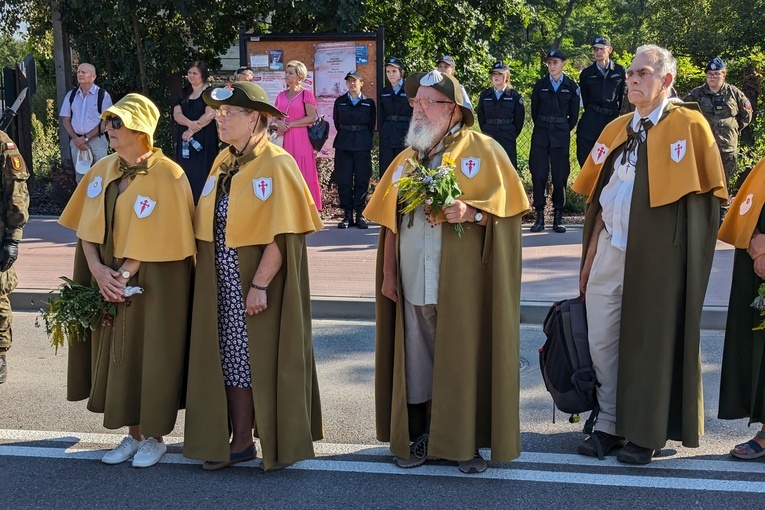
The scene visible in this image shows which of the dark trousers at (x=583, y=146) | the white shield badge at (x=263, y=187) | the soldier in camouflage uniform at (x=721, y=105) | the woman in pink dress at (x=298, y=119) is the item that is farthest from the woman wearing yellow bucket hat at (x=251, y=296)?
the soldier in camouflage uniform at (x=721, y=105)

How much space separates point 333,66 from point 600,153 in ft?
26.2

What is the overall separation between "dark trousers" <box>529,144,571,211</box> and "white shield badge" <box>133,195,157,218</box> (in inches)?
288

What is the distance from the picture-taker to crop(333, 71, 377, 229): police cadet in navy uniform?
1180cm

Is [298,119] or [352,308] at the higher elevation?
[298,119]

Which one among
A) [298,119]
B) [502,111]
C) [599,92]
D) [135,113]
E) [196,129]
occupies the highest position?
[599,92]

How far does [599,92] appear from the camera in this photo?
11.3 m

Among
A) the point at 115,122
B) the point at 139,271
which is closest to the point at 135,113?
the point at 115,122

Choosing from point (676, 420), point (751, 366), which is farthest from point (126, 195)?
point (751, 366)

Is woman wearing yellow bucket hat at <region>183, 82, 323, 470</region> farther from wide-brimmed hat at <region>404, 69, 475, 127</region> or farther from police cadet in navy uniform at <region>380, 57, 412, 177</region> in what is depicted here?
police cadet in navy uniform at <region>380, 57, 412, 177</region>

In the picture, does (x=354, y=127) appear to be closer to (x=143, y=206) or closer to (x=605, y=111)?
(x=605, y=111)

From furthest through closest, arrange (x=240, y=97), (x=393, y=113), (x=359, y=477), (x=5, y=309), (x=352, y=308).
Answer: (x=393, y=113)
(x=352, y=308)
(x=5, y=309)
(x=359, y=477)
(x=240, y=97)

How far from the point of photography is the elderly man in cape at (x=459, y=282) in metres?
4.66

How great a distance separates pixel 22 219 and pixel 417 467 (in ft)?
10.4

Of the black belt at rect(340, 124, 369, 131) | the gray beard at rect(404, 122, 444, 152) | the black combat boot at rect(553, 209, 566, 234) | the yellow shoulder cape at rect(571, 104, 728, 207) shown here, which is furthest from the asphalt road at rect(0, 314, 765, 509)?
the black belt at rect(340, 124, 369, 131)
